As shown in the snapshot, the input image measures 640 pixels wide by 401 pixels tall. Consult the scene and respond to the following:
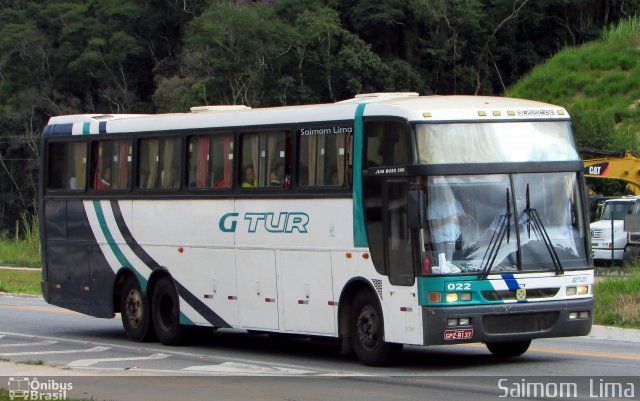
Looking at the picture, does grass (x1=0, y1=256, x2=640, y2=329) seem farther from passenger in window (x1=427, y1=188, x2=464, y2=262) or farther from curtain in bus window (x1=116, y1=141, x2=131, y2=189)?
curtain in bus window (x1=116, y1=141, x2=131, y2=189)

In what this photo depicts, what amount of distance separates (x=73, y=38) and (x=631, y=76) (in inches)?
1906

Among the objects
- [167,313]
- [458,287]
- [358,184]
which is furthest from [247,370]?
[167,313]

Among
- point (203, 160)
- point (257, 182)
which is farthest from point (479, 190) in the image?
point (203, 160)

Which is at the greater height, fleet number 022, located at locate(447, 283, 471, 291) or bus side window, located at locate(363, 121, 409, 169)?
bus side window, located at locate(363, 121, 409, 169)

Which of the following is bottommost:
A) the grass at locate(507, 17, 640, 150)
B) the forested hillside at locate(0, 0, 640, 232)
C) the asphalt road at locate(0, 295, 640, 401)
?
the asphalt road at locate(0, 295, 640, 401)

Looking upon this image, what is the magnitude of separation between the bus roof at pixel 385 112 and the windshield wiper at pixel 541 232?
1205 millimetres

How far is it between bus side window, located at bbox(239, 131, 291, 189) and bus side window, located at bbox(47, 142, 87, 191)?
445 centimetres

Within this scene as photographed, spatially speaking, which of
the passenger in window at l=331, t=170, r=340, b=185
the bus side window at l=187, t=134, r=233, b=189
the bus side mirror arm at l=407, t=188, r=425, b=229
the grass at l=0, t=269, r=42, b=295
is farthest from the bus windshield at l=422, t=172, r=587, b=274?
the grass at l=0, t=269, r=42, b=295

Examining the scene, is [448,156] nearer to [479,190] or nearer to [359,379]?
[479,190]

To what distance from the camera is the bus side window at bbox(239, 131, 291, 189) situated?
17359 millimetres

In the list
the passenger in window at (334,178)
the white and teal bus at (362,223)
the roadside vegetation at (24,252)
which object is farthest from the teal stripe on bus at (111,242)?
the roadside vegetation at (24,252)

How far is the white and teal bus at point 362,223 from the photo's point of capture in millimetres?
14953

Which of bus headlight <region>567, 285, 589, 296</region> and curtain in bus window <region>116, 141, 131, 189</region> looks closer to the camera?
bus headlight <region>567, 285, 589, 296</region>

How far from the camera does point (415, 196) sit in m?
14.7
